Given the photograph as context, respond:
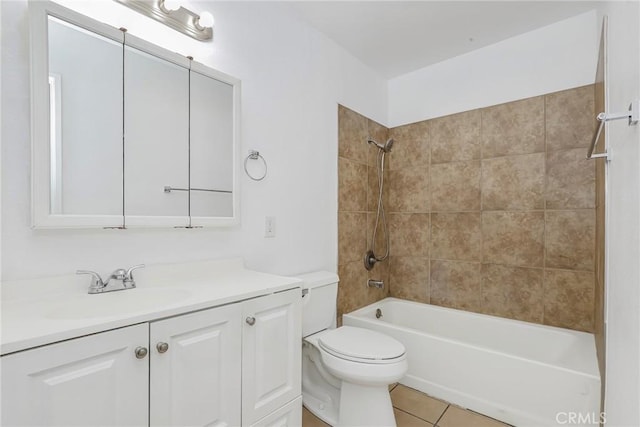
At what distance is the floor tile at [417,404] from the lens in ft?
5.82

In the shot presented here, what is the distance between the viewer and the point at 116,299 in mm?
1108

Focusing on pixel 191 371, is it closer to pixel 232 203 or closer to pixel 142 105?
pixel 232 203

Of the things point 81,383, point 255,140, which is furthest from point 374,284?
point 81,383

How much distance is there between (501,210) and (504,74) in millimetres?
1010

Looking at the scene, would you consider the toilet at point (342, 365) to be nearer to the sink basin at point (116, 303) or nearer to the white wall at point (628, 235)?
the sink basin at point (116, 303)

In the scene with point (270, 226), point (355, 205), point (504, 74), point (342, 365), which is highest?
point (504, 74)

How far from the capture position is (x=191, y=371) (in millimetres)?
982

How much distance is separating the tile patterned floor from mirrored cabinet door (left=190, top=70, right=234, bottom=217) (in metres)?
1.31

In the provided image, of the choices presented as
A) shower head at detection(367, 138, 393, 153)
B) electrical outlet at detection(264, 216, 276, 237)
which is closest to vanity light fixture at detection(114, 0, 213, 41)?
electrical outlet at detection(264, 216, 276, 237)

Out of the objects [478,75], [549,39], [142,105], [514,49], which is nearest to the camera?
[142,105]

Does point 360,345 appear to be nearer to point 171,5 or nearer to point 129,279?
point 129,279

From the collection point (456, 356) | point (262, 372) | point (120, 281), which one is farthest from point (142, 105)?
point (456, 356)

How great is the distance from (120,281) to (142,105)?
0.72m

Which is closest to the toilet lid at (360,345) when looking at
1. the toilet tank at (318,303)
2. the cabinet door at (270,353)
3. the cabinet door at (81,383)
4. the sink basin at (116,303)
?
the toilet tank at (318,303)
